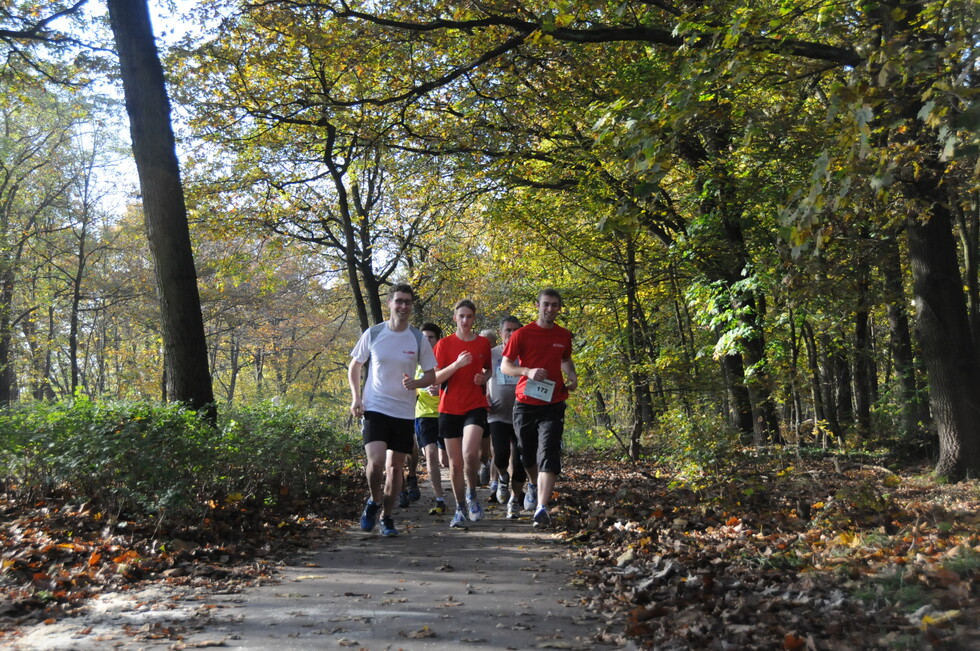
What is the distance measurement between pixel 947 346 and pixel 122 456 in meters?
9.36

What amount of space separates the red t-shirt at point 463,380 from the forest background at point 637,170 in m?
2.41

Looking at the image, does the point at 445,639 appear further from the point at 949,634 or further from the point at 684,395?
the point at 684,395

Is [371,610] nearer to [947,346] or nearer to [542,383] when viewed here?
[542,383]

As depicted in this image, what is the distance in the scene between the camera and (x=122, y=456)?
6.29 meters

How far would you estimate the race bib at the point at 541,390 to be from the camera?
25.7 ft

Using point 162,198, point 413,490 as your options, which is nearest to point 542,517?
point 413,490

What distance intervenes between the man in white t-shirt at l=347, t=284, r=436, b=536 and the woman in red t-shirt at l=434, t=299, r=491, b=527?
970 millimetres

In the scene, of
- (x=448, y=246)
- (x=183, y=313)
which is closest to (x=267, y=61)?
(x=183, y=313)

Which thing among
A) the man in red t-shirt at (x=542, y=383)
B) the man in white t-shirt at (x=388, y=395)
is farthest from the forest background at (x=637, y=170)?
Answer: the man in white t-shirt at (x=388, y=395)

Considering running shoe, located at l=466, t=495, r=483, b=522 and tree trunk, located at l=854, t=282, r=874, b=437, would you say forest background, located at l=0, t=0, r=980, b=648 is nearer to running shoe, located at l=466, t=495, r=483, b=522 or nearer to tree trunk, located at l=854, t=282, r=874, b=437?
tree trunk, located at l=854, t=282, r=874, b=437

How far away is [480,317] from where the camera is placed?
32.5m

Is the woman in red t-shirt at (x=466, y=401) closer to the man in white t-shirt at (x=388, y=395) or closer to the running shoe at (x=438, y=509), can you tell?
the running shoe at (x=438, y=509)

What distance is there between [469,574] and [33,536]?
3.29 metres

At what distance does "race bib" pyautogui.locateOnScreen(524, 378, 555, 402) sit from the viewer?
7824 millimetres
